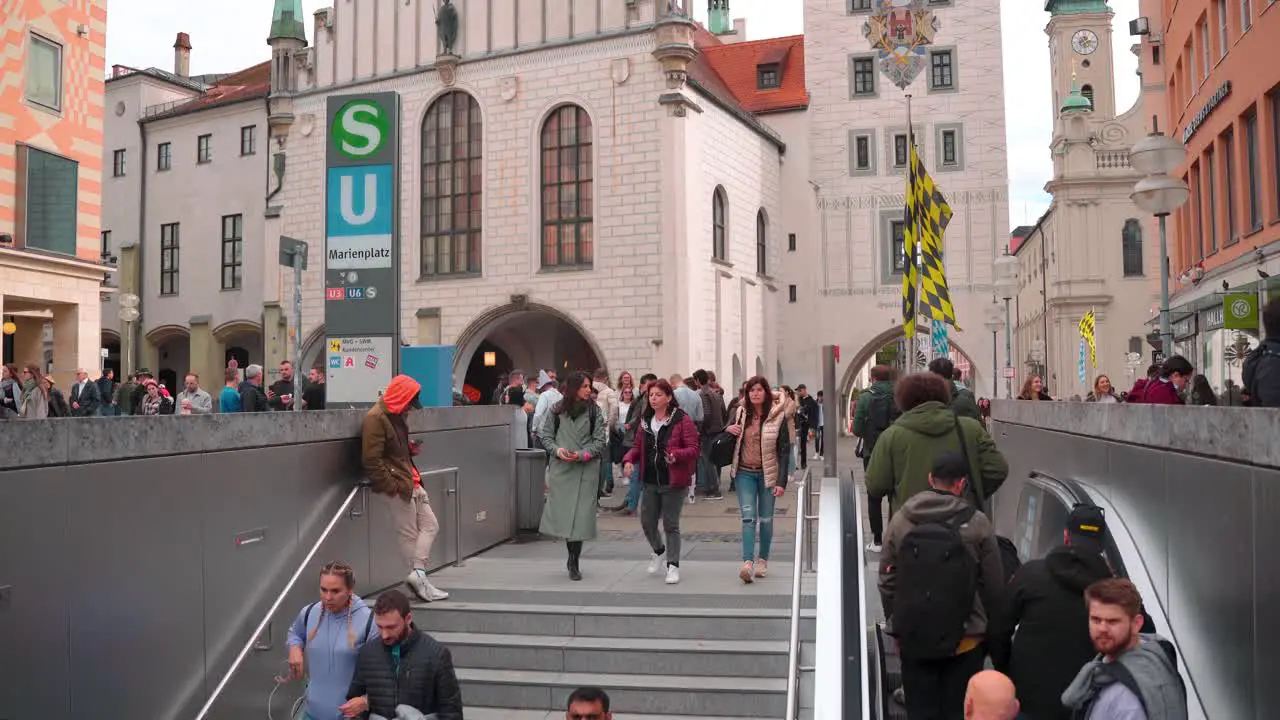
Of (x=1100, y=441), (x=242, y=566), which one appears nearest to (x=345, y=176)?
(x=242, y=566)

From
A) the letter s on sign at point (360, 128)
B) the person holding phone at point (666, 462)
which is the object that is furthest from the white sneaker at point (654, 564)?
the letter s on sign at point (360, 128)

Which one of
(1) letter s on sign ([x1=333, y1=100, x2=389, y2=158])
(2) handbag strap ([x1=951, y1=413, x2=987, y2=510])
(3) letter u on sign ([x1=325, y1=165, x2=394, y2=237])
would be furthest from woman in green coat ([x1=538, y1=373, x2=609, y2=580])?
(2) handbag strap ([x1=951, y1=413, x2=987, y2=510])

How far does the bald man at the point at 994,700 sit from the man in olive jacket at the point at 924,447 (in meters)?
1.83

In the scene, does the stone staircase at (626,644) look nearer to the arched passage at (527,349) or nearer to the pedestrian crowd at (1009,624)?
the pedestrian crowd at (1009,624)

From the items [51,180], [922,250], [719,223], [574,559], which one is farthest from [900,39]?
[51,180]

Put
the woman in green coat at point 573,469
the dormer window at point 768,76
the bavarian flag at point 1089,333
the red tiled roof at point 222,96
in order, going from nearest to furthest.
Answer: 1. the woman in green coat at point 573,469
2. the bavarian flag at point 1089,333
3. the red tiled roof at point 222,96
4. the dormer window at point 768,76

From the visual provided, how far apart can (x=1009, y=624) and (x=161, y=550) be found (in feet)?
16.0

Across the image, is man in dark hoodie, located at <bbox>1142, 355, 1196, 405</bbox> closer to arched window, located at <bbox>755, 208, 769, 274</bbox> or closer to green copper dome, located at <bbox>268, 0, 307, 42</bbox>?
arched window, located at <bbox>755, 208, 769, 274</bbox>

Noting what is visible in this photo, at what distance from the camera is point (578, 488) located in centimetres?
1040

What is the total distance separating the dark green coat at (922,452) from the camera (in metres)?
6.26

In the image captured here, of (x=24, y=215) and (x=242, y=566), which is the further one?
(x=24, y=215)

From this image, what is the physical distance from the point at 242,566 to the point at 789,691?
411 centimetres

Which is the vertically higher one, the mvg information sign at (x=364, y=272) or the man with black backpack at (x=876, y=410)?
the mvg information sign at (x=364, y=272)

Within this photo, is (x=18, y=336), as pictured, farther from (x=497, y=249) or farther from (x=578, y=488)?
(x=578, y=488)
